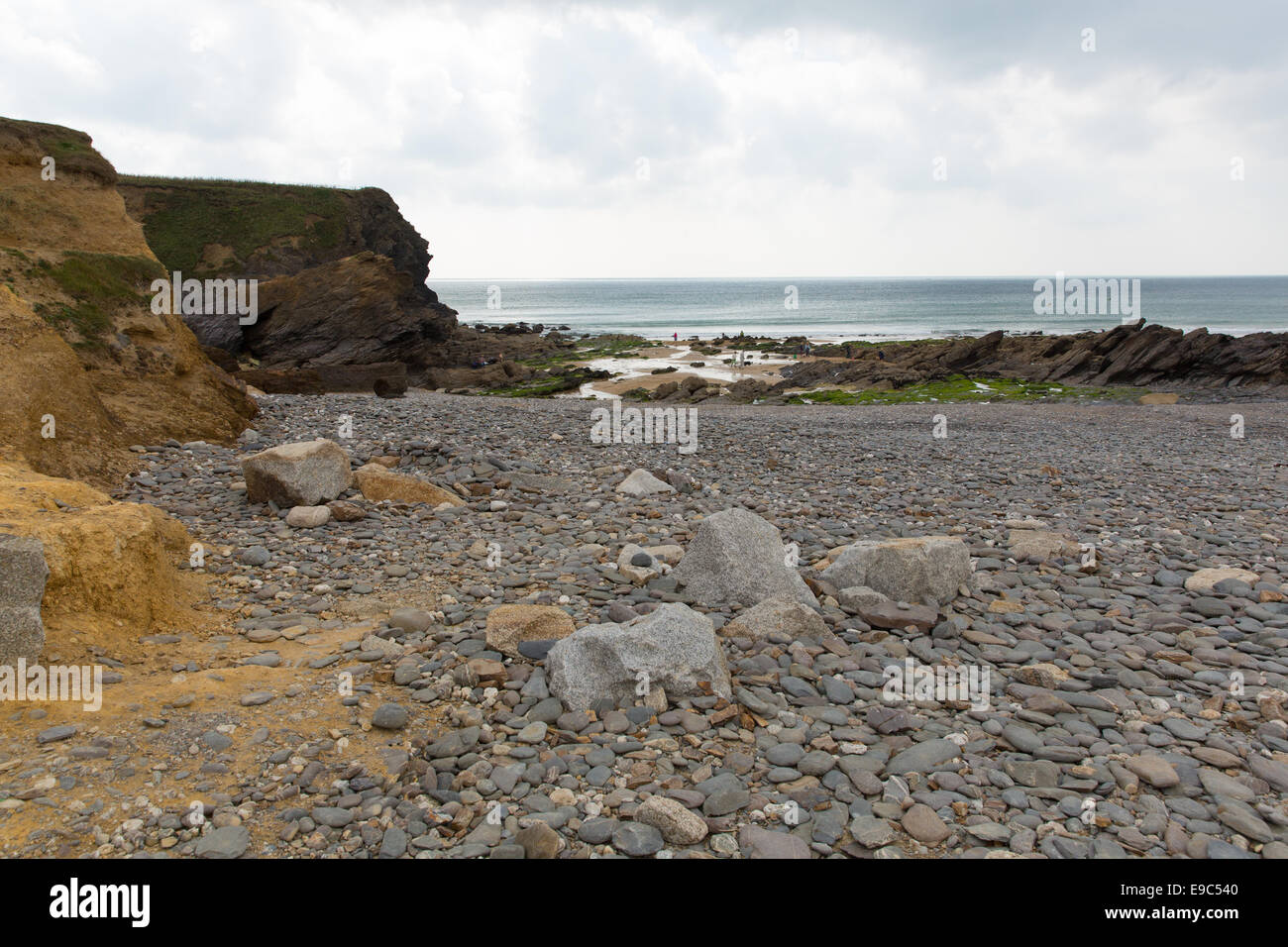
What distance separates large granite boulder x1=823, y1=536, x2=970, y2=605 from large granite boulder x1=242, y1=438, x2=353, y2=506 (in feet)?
21.7

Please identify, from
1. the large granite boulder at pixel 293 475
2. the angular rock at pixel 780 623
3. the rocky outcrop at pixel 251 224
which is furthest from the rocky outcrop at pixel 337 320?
the angular rock at pixel 780 623

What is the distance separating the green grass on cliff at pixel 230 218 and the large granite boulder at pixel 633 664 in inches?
2201

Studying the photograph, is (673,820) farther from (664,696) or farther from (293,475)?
(293,475)

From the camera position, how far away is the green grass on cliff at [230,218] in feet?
173

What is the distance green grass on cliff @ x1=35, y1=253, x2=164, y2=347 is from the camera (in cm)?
1322

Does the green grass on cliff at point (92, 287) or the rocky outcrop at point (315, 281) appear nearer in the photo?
the green grass on cliff at point (92, 287)

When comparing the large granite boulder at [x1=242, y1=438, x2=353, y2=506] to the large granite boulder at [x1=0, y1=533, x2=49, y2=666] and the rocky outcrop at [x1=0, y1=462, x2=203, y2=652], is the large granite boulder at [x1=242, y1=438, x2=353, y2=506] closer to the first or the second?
the rocky outcrop at [x1=0, y1=462, x2=203, y2=652]

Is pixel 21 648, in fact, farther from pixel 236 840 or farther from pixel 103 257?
pixel 103 257

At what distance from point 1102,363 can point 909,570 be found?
3954cm

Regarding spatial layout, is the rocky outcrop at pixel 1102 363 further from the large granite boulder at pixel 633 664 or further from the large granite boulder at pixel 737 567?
the large granite boulder at pixel 633 664

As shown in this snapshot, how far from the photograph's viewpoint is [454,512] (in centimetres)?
1048

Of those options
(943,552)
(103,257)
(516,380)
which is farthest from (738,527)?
(516,380)

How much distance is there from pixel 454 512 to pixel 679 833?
6989 millimetres

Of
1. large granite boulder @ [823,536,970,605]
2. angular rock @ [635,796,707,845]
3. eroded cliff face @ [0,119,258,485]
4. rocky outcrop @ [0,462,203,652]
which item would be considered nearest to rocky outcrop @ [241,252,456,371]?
eroded cliff face @ [0,119,258,485]
